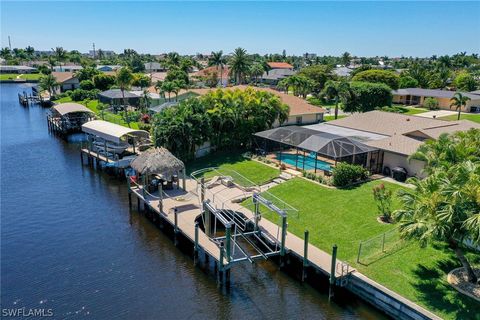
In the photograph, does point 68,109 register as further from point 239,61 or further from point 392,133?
point 392,133

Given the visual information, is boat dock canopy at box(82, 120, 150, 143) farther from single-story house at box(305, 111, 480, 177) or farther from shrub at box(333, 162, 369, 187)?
shrub at box(333, 162, 369, 187)

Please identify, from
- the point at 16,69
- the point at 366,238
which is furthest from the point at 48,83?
the point at 366,238

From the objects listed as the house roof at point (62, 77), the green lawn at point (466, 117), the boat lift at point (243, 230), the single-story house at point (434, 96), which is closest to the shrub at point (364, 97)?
the green lawn at point (466, 117)

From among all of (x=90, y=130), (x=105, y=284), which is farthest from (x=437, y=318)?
(x=90, y=130)

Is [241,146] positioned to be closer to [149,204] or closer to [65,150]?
[149,204]

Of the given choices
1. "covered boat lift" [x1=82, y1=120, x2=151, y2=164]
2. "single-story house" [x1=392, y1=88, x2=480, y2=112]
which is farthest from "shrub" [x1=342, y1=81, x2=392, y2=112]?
"covered boat lift" [x1=82, y1=120, x2=151, y2=164]
